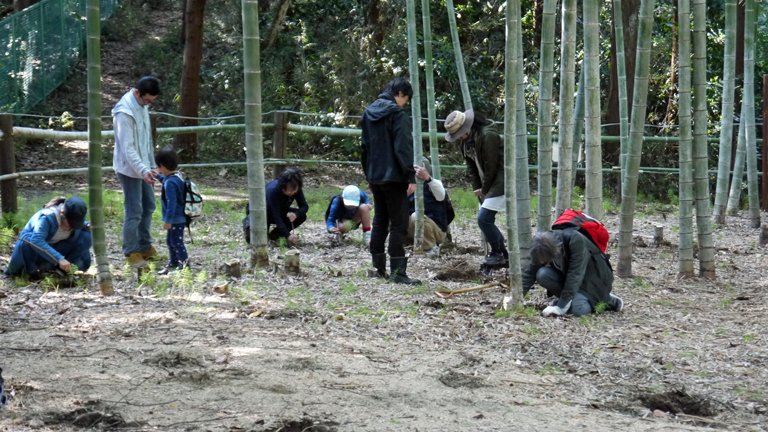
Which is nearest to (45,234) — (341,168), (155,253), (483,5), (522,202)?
(155,253)

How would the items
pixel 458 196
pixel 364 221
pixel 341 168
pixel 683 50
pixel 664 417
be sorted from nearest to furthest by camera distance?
1. pixel 664 417
2. pixel 683 50
3. pixel 364 221
4. pixel 458 196
5. pixel 341 168

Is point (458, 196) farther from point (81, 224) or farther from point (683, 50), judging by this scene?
point (81, 224)

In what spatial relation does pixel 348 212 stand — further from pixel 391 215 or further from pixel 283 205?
pixel 391 215

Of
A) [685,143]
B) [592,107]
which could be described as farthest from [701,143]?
[592,107]

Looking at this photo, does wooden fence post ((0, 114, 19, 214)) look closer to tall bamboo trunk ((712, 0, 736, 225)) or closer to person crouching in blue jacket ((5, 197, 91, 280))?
person crouching in blue jacket ((5, 197, 91, 280))

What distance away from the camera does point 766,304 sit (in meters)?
5.62

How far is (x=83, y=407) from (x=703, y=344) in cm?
334

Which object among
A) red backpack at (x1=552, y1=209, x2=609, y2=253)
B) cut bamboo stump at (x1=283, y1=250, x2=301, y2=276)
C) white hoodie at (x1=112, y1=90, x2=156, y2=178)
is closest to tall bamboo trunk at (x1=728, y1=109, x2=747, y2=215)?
red backpack at (x1=552, y1=209, x2=609, y2=253)

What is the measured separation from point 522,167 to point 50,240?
332cm

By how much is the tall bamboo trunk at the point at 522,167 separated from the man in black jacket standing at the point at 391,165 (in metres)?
0.81

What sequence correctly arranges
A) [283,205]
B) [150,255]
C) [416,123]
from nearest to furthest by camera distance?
[150,255], [416,123], [283,205]

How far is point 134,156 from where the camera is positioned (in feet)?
19.2

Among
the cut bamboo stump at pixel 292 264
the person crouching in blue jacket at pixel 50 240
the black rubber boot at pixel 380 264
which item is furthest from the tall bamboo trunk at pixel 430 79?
the person crouching in blue jacket at pixel 50 240

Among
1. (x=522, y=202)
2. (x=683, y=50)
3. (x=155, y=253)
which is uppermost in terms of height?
(x=683, y=50)
